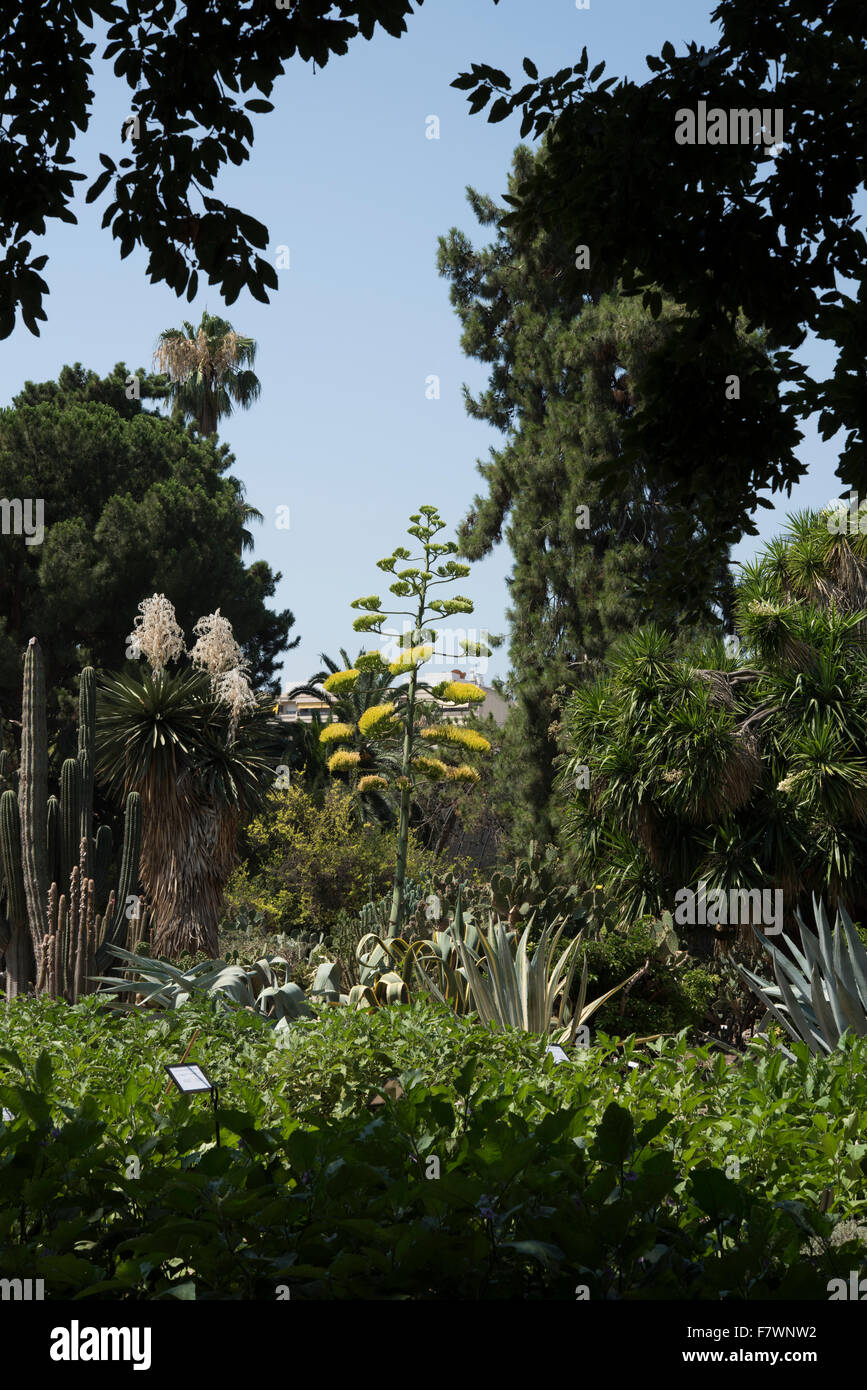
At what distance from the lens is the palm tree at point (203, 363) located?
2986 cm

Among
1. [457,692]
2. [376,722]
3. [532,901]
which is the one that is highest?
[457,692]

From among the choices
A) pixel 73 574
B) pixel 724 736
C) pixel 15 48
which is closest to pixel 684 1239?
pixel 15 48

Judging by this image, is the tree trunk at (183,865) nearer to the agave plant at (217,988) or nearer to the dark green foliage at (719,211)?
the agave plant at (217,988)

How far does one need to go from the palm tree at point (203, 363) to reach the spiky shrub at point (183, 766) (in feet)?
57.8

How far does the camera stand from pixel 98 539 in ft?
74.9

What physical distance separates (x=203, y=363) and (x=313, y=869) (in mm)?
16893

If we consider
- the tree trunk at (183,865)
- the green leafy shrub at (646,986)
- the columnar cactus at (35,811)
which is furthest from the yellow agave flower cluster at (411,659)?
the tree trunk at (183,865)

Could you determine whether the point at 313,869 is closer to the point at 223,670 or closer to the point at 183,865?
the point at 183,865

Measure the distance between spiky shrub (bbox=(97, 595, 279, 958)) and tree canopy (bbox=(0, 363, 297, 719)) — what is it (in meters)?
8.55

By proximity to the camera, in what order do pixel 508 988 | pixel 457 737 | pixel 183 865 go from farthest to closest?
pixel 183 865 → pixel 457 737 → pixel 508 988

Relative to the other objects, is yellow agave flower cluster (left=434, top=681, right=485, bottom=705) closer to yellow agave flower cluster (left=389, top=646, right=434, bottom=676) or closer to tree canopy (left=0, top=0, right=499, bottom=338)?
yellow agave flower cluster (left=389, top=646, right=434, bottom=676)

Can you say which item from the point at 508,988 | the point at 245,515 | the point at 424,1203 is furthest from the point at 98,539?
the point at 424,1203

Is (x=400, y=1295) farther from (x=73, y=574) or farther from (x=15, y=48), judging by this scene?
(x=73, y=574)

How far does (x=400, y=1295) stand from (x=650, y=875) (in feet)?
32.4
